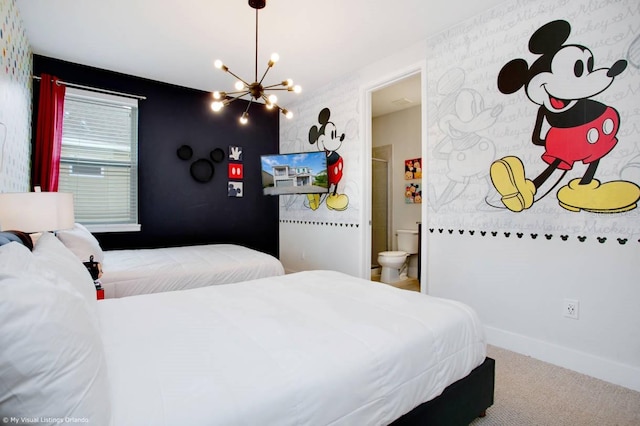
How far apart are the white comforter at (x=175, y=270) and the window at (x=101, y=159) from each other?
2.34ft

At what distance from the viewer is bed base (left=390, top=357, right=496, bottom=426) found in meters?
1.23

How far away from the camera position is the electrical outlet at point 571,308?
2.18 m

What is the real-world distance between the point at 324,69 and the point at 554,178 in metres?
2.62

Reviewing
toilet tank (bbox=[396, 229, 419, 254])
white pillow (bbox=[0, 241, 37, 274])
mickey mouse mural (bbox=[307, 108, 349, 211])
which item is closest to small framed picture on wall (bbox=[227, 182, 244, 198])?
mickey mouse mural (bbox=[307, 108, 349, 211])

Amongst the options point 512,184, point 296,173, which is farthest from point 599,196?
point 296,173

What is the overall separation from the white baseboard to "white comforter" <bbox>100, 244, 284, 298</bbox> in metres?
1.93

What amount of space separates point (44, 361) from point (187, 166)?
4.02m

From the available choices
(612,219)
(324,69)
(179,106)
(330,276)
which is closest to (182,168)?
(179,106)

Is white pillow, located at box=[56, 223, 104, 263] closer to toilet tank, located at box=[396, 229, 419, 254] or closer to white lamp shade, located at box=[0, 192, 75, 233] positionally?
white lamp shade, located at box=[0, 192, 75, 233]

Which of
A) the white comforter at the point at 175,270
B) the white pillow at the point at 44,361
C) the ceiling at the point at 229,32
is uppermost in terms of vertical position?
the ceiling at the point at 229,32

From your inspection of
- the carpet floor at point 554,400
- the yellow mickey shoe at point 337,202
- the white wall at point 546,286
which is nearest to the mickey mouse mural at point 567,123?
the white wall at point 546,286

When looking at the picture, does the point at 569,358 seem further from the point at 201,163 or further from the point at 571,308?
the point at 201,163

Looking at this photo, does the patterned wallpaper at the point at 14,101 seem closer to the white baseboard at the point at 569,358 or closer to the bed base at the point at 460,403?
the bed base at the point at 460,403

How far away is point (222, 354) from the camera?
1095 millimetres
